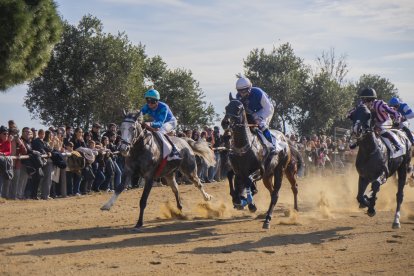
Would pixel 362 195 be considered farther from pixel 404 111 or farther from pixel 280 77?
pixel 280 77

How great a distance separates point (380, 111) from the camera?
1354 cm

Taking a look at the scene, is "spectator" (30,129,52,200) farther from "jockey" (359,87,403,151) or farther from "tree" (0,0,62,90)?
"jockey" (359,87,403,151)

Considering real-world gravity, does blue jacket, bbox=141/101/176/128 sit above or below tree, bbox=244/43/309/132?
below

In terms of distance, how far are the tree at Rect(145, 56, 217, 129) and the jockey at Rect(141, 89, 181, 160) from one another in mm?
35568

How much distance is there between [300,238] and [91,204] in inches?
270

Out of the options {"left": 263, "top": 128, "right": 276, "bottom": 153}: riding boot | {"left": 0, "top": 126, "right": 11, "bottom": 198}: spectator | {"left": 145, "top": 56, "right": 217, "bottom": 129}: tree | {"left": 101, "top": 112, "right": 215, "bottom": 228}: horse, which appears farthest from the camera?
{"left": 145, "top": 56, "right": 217, "bottom": 129}: tree

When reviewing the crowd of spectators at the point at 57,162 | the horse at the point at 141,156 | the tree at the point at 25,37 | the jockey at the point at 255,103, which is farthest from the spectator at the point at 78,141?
the jockey at the point at 255,103

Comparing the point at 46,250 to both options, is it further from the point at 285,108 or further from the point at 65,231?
the point at 285,108

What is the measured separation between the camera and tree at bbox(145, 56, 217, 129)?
4978 cm

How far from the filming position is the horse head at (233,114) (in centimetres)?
→ 1204

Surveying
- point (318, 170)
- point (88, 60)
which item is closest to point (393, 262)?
point (318, 170)

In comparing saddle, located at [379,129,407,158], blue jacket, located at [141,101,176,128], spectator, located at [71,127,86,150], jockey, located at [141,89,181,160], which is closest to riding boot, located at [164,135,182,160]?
jockey, located at [141,89,181,160]

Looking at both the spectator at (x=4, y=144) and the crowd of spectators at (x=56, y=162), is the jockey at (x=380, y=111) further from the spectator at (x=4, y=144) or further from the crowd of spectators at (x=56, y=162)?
the spectator at (x=4, y=144)

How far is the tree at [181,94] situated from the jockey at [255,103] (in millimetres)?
35645
